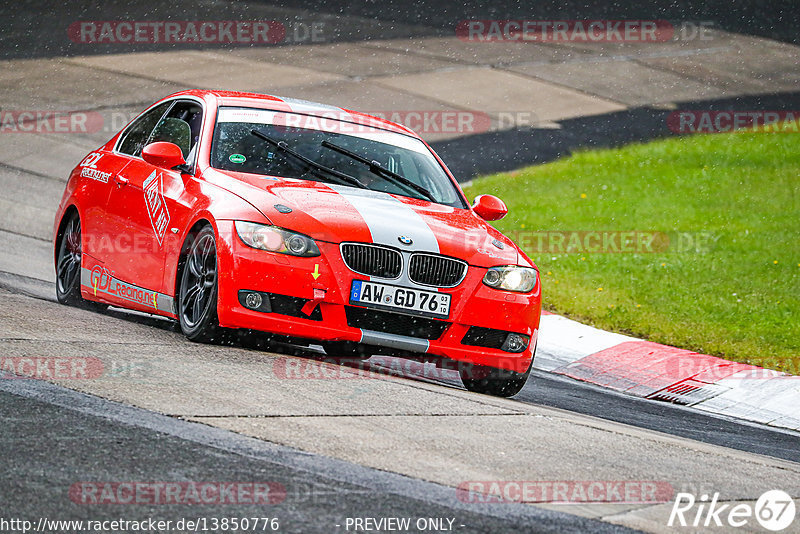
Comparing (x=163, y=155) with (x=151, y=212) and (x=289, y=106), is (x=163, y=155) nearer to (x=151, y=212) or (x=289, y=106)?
(x=151, y=212)

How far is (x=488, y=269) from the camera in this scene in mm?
7336

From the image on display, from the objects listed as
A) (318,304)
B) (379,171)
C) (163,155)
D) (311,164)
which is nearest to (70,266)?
(163,155)

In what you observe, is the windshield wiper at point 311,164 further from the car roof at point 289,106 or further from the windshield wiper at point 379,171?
the car roof at point 289,106

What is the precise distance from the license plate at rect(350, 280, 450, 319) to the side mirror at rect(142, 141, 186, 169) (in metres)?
1.64

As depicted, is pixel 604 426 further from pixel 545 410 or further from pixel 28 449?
pixel 28 449

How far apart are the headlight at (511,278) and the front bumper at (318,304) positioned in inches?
5.0

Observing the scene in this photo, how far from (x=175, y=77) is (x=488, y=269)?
14844 mm

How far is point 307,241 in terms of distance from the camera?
697 cm

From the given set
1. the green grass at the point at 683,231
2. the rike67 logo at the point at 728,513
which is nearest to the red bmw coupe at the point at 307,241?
the rike67 logo at the point at 728,513

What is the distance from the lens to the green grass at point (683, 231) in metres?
11.0

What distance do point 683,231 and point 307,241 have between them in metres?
8.58

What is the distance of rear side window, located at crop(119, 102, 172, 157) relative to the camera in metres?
8.91

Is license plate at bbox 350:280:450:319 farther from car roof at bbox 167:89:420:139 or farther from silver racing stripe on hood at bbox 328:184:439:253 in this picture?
car roof at bbox 167:89:420:139

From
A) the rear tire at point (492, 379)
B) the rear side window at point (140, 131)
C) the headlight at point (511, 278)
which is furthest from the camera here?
the rear side window at point (140, 131)
